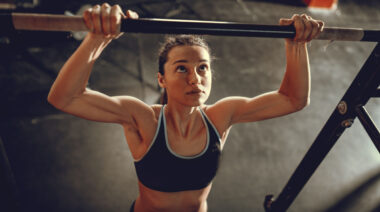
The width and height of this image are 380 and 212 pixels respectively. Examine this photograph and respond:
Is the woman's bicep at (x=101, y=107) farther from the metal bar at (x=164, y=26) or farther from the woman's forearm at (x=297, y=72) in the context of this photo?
the woman's forearm at (x=297, y=72)

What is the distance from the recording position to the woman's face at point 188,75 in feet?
3.52

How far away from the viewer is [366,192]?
2297 mm

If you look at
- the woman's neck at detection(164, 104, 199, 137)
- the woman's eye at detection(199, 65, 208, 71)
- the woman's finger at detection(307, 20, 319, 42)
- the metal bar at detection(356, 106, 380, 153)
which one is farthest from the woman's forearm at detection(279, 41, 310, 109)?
the woman's neck at detection(164, 104, 199, 137)

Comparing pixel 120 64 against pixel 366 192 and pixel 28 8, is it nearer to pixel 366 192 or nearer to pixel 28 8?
pixel 28 8

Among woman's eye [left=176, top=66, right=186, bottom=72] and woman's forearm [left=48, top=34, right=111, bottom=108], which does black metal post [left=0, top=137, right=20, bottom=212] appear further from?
woman's eye [left=176, top=66, right=186, bottom=72]

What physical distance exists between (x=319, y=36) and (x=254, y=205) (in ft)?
5.06

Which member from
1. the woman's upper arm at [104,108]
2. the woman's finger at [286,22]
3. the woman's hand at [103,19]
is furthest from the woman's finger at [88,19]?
the woman's finger at [286,22]

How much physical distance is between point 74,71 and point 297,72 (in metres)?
0.88

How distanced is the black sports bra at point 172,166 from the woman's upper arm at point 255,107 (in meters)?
0.16

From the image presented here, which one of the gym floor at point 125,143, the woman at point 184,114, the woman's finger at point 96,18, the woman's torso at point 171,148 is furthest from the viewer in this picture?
the gym floor at point 125,143

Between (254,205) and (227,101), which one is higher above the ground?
(227,101)

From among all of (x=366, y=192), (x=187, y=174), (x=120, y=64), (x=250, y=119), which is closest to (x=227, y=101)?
(x=250, y=119)

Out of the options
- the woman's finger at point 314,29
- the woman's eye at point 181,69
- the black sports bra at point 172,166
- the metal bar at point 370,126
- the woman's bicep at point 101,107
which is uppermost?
the woman's finger at point 314,29

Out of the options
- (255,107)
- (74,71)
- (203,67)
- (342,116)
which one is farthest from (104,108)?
(342,116)
